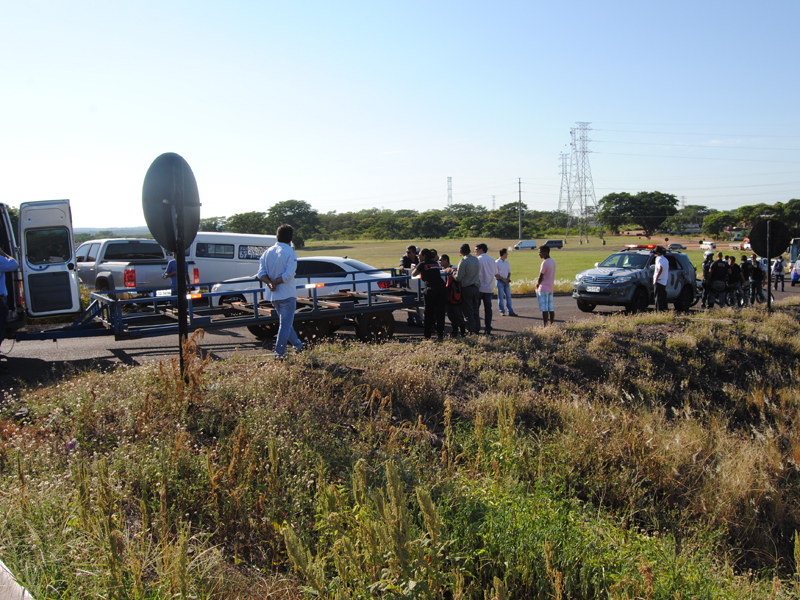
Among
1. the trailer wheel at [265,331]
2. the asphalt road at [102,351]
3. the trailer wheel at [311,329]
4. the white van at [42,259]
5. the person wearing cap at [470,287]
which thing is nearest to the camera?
the asphalt road at [102,351]

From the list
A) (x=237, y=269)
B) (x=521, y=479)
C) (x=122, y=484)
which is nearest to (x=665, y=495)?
(x=521, y=479)

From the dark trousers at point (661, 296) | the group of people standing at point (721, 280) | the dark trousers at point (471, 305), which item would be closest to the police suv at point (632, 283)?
the group of people standing at point (721, 280)

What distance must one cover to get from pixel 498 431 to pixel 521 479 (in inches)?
24.8

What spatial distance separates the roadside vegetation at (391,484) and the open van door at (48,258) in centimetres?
540

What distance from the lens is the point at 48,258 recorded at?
10656 millimetres

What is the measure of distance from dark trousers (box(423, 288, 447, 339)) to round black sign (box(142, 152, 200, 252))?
4.92 meters

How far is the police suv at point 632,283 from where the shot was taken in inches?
650

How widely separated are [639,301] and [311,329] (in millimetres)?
10502

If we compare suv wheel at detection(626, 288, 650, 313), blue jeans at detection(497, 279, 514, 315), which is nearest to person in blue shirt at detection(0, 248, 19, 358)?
blue jeans at detection(497, 279, 514, 315)

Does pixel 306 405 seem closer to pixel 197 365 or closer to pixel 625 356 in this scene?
pixel 197 365

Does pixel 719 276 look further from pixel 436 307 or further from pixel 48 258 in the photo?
pixel 48 258

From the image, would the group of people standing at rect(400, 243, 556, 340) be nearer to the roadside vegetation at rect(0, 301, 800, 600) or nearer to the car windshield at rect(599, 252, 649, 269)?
the roadside vegetation at rect(0, 301, 800, 600)

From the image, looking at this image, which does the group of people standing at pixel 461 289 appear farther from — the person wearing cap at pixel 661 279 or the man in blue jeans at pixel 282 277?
the person wearing cap at pixel 661 279

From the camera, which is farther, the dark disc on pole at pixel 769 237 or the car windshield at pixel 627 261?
the car windshield at pixel 627 261
